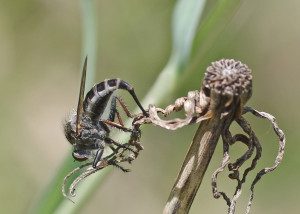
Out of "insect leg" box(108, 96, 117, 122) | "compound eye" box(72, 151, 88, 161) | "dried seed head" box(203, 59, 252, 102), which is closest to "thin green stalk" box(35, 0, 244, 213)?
"compound eye" box(72, 151, 88, 161)

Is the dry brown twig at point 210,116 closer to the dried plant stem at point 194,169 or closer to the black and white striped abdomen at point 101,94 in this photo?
the dried plant stem at point 194,169

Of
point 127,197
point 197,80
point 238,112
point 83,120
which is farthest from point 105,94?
point 127,197

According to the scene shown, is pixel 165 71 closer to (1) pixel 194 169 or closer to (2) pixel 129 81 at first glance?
(1) pixel 194 169

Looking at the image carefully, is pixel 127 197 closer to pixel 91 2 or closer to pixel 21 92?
pixel 21 92

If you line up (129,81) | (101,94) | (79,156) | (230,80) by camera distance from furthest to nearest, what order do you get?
1. (129,81)
2. (79,156)
3. (101,94)
4. (230,80)

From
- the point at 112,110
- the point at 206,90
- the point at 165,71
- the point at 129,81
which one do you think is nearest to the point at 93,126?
the point at 112,110

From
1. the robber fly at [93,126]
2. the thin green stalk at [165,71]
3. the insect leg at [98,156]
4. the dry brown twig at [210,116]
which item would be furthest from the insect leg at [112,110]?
the dry brown twig at [210,116]
